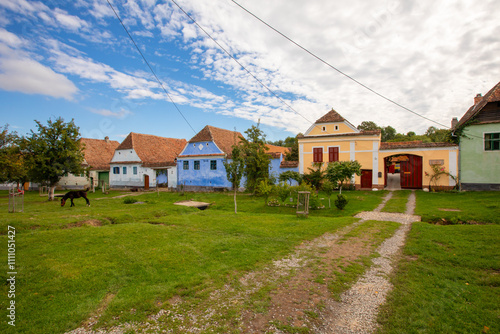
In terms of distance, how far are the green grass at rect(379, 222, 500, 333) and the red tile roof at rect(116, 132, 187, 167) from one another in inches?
1121

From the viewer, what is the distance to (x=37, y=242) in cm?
732

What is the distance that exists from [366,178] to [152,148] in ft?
95.2

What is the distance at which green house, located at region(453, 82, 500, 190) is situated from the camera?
65.9ft

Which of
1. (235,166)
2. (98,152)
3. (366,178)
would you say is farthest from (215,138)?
(98,152)

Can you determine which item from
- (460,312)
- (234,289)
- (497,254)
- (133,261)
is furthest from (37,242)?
(497,254)

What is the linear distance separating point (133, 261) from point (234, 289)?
2.94 metres

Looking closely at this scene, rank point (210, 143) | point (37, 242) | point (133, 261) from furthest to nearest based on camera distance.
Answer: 1. point (210, 143)
2. point (37, 242)
3. point (133, 261)

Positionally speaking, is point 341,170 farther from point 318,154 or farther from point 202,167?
point 202,167

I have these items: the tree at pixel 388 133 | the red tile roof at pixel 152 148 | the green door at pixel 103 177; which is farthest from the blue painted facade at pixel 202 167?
the tree at pixel 388 133

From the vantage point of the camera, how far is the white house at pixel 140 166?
1246 inches

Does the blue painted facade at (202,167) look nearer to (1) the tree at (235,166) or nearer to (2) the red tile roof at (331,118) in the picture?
(2) the red tile roof at (331,118)

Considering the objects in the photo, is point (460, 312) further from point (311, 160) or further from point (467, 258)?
point (311, 160)

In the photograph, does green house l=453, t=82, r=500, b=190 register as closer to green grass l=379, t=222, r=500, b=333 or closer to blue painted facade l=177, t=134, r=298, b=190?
blue painted facade l=177, t=134, r=298, b=190

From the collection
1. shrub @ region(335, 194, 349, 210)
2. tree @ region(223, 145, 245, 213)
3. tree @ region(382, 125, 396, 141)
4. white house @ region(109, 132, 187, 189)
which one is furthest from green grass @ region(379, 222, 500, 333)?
tree @ region(382, 125, 396, 141)
